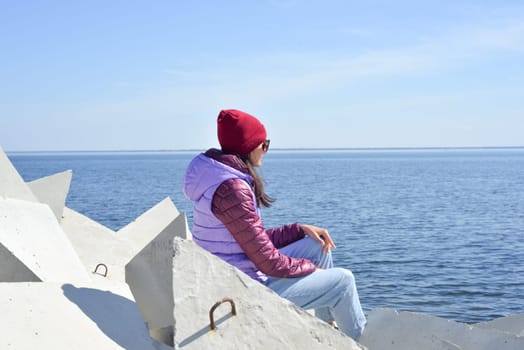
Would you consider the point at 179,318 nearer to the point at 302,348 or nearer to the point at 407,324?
the point at 302,348

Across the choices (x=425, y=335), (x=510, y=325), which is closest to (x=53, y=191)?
(x=425, y=335)

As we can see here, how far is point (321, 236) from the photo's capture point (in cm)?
456

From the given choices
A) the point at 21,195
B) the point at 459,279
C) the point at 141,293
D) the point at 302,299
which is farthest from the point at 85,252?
the point at 459,279

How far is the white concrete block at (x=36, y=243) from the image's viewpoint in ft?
14.9

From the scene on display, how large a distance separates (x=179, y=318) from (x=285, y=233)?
56.0 inches

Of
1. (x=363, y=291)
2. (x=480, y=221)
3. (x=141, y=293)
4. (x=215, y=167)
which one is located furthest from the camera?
(x=480, y=221)

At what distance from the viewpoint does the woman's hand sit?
4.44 meters

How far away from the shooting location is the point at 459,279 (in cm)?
1509

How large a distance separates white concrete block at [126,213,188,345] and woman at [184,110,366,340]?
2.78 feet

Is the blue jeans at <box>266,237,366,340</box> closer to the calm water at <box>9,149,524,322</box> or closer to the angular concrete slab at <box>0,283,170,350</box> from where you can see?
the angular concrete slab at <box>0,283,170,350</box>

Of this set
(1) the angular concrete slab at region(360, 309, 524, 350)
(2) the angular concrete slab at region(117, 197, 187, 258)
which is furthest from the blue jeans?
(2) the angular concrete slab at region(117, 197, 187, 258)

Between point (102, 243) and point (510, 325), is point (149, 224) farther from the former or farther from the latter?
point (510, 325)

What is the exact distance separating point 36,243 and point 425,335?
2.92 m

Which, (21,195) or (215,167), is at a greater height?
(215,167)
